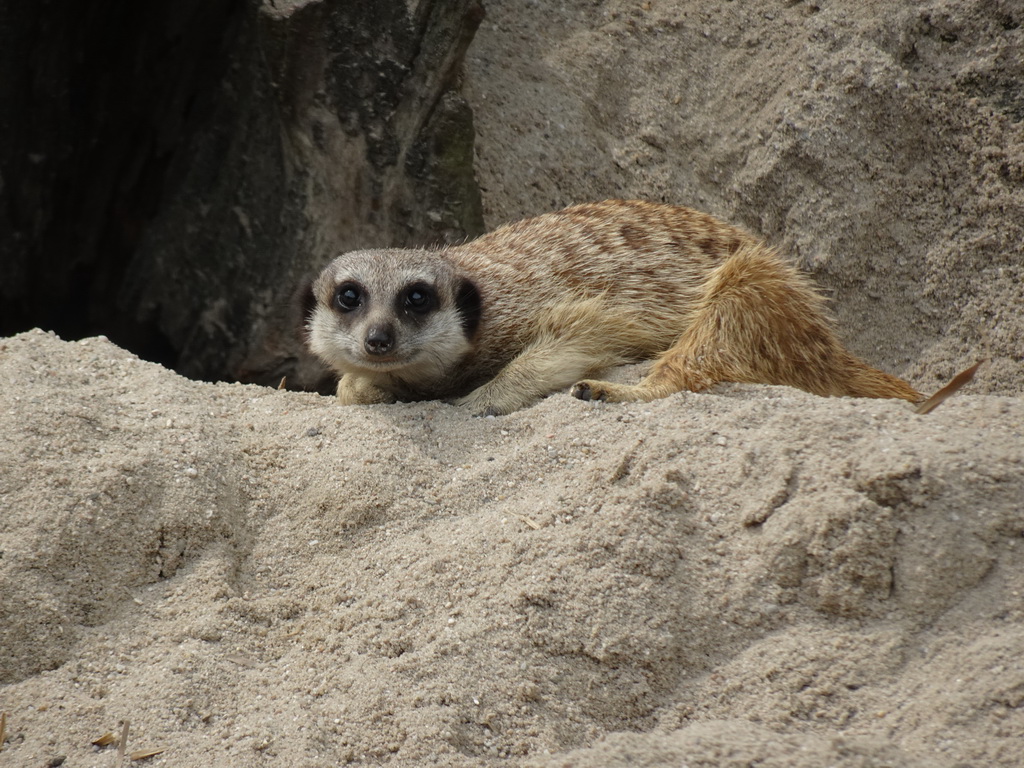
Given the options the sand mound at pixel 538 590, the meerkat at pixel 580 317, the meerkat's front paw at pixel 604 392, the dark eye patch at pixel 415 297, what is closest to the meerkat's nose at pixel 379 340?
the meerkat at pixel 580 317

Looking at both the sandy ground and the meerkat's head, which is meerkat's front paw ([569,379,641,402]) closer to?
the sandy ground

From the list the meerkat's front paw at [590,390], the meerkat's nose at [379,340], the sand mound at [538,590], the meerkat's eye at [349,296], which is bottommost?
the sand mound at [538,590]

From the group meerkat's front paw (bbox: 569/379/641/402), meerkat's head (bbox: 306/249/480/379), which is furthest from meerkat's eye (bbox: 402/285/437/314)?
meerkat's front paw (bbox: 569/379/641/402)

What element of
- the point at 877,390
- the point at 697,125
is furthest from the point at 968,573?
the point at 697,125

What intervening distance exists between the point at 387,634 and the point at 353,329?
1370 millimetres

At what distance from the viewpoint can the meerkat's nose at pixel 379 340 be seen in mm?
3072

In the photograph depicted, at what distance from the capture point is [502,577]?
2141mm

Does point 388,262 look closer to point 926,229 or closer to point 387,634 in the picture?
point 387,634

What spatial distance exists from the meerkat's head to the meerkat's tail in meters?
0.61

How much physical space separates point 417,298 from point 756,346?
1.10 metres

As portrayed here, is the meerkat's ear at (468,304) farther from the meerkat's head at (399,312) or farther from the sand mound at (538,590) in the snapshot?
the sand mound at (538,590)

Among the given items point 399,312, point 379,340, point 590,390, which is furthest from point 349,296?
point 590,390

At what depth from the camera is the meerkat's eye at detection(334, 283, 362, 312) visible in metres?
3.31

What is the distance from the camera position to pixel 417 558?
2285 millimetres
